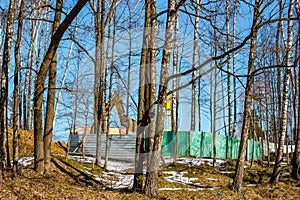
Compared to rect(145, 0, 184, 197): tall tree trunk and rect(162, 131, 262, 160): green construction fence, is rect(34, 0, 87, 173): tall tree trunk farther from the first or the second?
rect(162, 131, 262, 160): green construction fence

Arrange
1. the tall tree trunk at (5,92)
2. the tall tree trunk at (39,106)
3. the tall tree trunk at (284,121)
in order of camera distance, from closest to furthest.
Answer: the tall tree trunk at (5,92), the tall tree trunk at (39,106), the tall tree trunk at (284,121)

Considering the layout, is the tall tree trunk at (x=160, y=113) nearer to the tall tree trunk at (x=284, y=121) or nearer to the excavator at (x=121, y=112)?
the excavator at (x=121, y=112)

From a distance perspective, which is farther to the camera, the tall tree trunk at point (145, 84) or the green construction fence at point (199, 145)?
the green construction fence at point (199, 145)

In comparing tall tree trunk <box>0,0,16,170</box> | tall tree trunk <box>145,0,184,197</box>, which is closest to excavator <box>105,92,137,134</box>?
tall tree trunk <box>145,0,184,197</box>

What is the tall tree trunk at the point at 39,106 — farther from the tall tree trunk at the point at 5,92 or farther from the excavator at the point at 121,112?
the excavator at the point at 121,112

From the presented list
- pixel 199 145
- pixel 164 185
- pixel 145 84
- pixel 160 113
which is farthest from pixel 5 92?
pixel 199 145

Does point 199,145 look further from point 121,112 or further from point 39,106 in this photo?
point 39,106

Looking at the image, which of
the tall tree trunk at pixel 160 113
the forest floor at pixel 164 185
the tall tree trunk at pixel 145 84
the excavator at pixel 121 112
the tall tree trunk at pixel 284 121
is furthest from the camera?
the excavator at pixel 121 112

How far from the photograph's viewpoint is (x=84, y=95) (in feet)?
38.7

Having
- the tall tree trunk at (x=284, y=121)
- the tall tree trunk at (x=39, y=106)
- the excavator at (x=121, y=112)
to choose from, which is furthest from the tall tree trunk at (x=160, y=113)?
the tall tree trunk at (x=284, y=121)

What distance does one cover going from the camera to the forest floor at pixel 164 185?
6.46 m

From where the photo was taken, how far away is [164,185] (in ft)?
30.9

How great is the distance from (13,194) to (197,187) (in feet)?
17.8

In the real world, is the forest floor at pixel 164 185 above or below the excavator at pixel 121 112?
below
